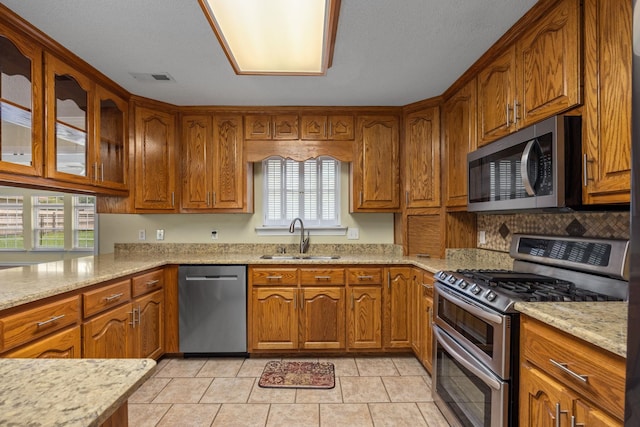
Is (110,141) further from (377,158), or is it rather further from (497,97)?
(497,97)

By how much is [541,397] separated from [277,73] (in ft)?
7.51

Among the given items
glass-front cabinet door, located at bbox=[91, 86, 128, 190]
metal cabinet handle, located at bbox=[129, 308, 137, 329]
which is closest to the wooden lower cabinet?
metal cabinet handle, located at bbox=[129, 308, 137, 329]

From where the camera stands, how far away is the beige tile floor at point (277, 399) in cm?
202

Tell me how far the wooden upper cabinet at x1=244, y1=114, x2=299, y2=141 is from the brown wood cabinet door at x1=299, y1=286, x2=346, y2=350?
4.74ft

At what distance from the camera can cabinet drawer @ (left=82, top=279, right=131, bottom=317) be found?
1959mm

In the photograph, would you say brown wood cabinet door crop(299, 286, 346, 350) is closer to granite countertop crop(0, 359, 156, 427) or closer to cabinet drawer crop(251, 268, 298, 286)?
cabinet drawer crop(251, 268, 298, 286)

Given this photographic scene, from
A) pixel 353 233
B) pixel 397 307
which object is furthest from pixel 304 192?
pixel 397 307

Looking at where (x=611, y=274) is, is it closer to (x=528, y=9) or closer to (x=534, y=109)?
(x=534, y=109)

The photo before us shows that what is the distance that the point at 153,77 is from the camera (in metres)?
2.52

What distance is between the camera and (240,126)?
316 cm

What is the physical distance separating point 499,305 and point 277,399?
1566mm

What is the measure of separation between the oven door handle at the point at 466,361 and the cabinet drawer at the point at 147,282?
212 centimetres

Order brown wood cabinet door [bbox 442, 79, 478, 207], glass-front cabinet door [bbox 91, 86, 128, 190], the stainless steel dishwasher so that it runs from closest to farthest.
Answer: brown wood cabinet door [bbox 442, 79, 478, 207] → glass-front cabinet door [bbox 91, 86, 128, 190] → the stainless steel dishwasher

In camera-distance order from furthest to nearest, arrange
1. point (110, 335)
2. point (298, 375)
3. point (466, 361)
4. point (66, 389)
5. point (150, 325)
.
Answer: point (150, 325) → point (298, 375) → point (110, 335) → point (466, 361) → point (66, 389)
